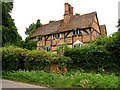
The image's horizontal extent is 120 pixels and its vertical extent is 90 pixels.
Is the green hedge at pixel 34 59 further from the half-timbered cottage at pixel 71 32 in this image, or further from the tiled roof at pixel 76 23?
the tiled roof at pixel 76 23

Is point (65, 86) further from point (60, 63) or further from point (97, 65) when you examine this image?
point (97, 65)

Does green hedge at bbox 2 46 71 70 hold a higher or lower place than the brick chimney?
lower

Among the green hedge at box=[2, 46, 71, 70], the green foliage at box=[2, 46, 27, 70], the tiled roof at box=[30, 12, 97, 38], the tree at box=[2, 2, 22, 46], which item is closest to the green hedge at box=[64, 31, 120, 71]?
the green hedge at box=[2, 46, 71, 70]

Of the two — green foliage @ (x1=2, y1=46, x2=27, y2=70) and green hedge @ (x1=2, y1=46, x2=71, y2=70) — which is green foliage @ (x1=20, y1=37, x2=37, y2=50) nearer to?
green hedge @ (x1=2, y1=46, x2=71, y2=70)

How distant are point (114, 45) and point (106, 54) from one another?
36.4 inches

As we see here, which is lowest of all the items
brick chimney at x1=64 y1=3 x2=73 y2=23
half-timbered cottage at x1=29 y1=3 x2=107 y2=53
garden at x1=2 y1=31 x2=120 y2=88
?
garden at x1=2 y1=31 x2=120 y2=88

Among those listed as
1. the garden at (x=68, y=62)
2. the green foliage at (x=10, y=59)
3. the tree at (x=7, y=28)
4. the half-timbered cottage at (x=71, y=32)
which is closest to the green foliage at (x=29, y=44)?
the half-timbered cottage at (x=71, y=32)

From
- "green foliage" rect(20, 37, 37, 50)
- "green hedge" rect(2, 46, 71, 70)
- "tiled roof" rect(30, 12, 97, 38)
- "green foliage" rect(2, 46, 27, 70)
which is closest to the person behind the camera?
"green foliage" rect(2, 46, 27, 70)

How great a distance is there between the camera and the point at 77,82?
20.4ft

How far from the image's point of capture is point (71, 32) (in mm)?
20516

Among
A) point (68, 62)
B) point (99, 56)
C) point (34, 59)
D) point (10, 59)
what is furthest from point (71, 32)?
point (10, 59)

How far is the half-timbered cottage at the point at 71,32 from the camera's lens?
749 inches

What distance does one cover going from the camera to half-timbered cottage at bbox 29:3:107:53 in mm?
19014

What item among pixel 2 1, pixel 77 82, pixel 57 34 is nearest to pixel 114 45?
pixel 77 82
